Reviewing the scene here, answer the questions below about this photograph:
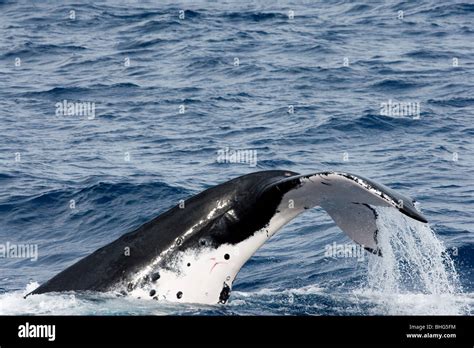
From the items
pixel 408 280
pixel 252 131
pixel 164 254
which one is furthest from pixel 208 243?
pixel 252 131

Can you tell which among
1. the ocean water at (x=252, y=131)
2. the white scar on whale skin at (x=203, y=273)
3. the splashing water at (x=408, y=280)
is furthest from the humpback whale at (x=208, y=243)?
the splashing water at (x=408, y=280)

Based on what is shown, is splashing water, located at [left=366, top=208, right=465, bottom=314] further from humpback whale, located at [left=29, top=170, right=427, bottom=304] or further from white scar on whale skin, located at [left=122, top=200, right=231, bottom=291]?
white scar on whale skin, located at [left=122, top=200, right=231, bottom=291]

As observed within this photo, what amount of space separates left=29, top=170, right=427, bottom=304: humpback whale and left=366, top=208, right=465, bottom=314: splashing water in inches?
25.9

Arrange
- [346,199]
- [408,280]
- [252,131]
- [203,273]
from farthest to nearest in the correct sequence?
[252,131] < [408,280] < [203,273] < [346,199]

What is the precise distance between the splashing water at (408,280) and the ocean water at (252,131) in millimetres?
44

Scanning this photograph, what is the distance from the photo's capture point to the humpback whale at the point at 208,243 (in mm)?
→ 10047

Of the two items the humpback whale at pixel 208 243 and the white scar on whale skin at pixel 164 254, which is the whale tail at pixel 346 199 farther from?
the white scar on whale skin at pixel 164 254

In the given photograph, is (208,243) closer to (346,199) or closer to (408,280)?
(346,199)

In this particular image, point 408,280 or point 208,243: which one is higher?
point 208,243

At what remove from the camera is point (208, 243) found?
33.2 ft

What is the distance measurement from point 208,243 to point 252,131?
1529 centimetres

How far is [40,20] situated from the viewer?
145 ft
